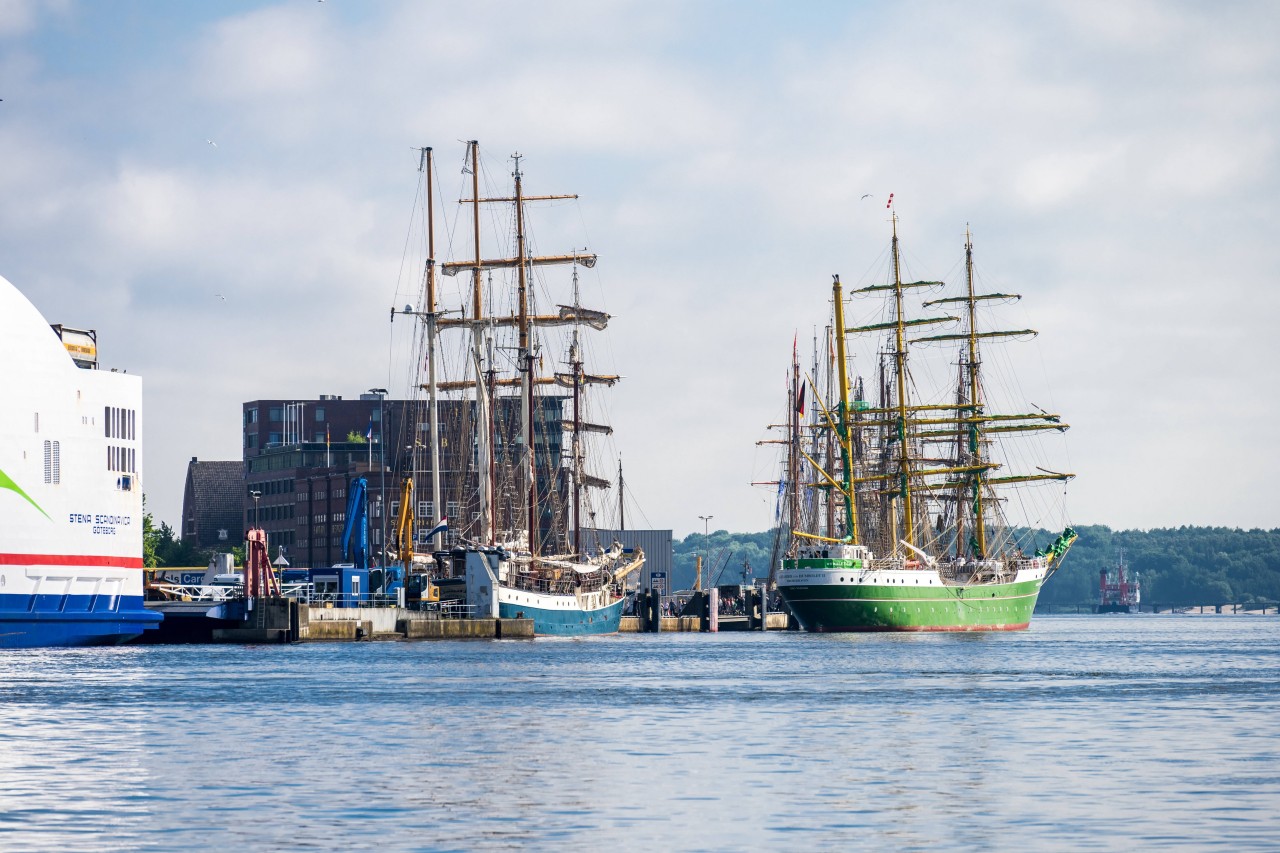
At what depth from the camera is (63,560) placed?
95312 mm

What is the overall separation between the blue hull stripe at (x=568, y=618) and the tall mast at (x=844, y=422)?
19432 mm

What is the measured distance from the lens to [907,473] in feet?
541

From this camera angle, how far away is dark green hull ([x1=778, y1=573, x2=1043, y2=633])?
149 metres

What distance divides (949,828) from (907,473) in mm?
136673

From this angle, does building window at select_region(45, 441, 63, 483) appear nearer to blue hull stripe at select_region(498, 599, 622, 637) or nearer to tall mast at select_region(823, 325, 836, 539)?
blue hull stripe at select_region(498, 599, 622, 637)

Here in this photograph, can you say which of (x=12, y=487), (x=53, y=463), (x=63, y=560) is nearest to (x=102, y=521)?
(x=63, y=560)

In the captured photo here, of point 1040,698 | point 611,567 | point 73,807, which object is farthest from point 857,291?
point 73,807

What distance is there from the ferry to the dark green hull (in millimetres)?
59812

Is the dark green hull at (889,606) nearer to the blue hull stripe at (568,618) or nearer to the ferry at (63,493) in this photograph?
the blue hull stripe at (568,618)

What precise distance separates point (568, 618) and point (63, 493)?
47672 mm

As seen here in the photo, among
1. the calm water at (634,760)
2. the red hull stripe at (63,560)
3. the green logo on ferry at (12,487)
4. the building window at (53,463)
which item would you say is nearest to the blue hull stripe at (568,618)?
the red hull stripe at (63,560)

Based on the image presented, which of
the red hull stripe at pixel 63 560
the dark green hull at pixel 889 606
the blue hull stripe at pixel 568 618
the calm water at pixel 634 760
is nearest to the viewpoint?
the calm water at pixel 634 760

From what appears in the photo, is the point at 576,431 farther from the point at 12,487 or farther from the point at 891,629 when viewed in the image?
the point at 12,487

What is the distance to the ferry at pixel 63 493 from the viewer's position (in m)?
93.5
